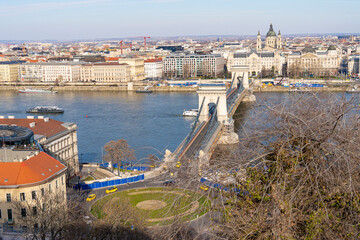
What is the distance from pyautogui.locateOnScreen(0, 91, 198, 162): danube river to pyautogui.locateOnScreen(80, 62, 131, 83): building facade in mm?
4474

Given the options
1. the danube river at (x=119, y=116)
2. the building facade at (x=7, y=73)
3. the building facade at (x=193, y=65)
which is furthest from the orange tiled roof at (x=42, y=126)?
the building facade at (x=7, y=73)

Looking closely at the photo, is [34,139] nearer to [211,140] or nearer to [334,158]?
[211,140]

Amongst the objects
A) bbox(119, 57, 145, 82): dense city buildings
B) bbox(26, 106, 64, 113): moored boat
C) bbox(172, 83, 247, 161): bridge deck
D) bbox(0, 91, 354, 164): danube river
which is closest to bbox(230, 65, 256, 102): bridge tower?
bbox(0, 91, 354, 164): danube river

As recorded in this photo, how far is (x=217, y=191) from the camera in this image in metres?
2.45

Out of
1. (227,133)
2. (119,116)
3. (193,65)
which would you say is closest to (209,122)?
(227,133)

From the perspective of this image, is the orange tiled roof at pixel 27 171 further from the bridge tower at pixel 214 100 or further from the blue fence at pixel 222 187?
the bridge tower at pixel 214 100

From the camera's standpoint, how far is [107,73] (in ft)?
136

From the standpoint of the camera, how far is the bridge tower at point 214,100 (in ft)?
62.9

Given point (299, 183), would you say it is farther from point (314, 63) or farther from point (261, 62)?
point (314, 63)

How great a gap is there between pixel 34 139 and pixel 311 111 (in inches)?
339

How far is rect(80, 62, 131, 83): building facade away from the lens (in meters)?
41.1

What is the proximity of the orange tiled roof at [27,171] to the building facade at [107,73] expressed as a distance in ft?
108

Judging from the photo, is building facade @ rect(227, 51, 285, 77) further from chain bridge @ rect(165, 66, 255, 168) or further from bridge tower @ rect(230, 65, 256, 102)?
chain bridge @ rect(165, 66, 255, 168)

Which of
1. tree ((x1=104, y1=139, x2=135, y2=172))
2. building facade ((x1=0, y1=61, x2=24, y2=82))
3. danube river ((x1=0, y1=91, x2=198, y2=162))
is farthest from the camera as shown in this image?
building facade ((x1=0, y1=61, x2=24, y2=82))
